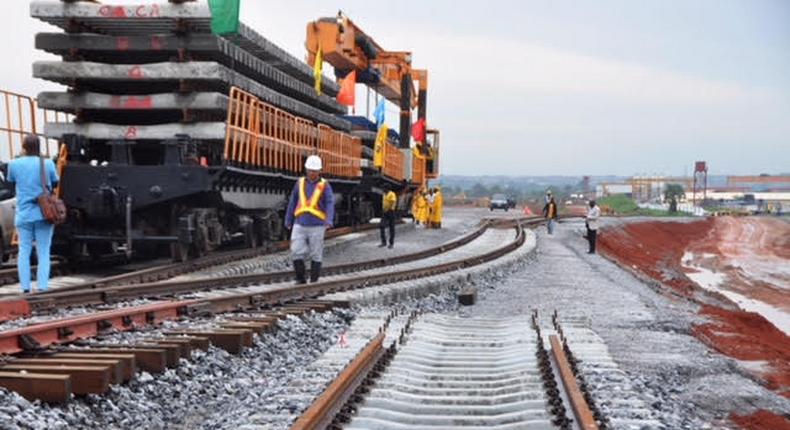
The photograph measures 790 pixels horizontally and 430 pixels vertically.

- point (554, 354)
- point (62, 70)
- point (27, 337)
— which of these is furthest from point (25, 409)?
point (62, 70)

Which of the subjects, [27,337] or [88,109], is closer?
[27,337]

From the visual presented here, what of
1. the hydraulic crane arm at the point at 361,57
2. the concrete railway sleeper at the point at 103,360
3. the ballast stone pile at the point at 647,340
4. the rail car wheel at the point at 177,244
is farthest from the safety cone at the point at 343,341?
the hydraulic crane arm at the point at 361,57

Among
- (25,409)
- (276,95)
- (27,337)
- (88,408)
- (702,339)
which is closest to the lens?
(25,409)

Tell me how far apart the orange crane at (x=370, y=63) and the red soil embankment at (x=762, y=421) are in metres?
18.6

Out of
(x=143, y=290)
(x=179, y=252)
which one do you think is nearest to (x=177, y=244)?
(x=179, y=252)

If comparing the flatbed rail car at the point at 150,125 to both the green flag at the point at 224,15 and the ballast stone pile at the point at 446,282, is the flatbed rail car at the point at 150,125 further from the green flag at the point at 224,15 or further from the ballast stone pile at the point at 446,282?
the ballast stone pile at the point at 446,282

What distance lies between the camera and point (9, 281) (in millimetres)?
11664

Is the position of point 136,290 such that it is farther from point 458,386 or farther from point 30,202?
point 458,386

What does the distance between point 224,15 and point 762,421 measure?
9.87 meters

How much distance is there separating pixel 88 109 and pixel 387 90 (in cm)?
1655

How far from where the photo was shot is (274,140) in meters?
17.1

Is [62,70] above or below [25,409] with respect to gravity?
above

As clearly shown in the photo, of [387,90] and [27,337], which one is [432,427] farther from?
[387,90]

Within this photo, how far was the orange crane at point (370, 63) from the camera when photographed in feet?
81.7
